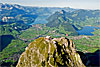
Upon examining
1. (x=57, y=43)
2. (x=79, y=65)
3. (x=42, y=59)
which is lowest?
(x=79, y=65)

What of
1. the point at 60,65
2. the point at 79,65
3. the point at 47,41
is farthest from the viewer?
the point at 47,41

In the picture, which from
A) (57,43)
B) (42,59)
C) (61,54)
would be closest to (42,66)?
(42,59)

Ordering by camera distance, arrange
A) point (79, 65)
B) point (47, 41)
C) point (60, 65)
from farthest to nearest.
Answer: point (47, 41)
point (79, 65)
point (60, 65)

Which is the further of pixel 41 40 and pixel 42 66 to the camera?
pixel 41 40

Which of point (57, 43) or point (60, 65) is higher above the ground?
point (57, 43)

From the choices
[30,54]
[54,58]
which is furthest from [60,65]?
[30,54]

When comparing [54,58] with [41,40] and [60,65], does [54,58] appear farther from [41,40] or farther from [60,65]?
[41,40]

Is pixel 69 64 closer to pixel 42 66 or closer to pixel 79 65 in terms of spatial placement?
pixel 79 65
